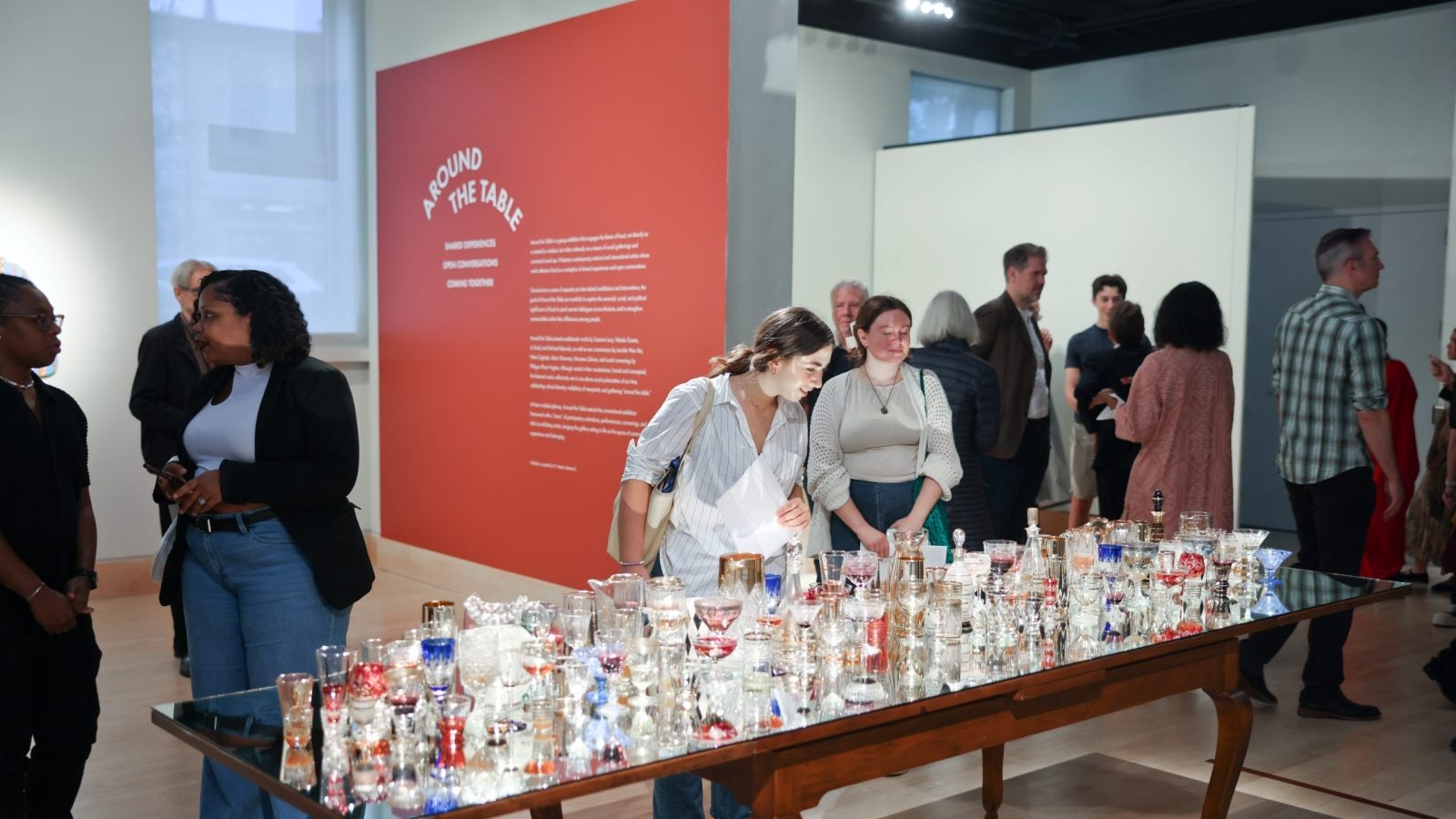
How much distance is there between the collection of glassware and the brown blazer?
8.61ft

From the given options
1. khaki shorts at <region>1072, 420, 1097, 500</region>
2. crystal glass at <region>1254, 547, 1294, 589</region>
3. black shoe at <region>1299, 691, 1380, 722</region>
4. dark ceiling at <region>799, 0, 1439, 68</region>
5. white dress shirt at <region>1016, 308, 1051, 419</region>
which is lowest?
black shoe at <region>1299, 691, 1380, 722</region>

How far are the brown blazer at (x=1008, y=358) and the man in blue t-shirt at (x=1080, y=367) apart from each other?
1841mm

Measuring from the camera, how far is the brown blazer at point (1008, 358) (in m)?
5.77

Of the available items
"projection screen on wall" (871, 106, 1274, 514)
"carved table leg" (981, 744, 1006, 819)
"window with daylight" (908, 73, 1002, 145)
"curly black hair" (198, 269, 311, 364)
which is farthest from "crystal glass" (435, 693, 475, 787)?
"window with daylight" (908, 73, 1002, 145)

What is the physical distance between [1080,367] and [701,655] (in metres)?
6.00

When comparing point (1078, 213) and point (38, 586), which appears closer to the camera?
point (38, 586)

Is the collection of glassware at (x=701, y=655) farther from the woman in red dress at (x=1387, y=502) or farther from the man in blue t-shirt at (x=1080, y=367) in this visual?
the man in blue t-shirt at (x=1080, y=367)

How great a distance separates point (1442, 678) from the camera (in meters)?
4.87

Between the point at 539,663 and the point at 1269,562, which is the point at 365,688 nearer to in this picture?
the point at 539,663

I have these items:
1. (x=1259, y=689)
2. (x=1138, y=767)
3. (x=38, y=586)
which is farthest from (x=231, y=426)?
(x=1259, y=689)

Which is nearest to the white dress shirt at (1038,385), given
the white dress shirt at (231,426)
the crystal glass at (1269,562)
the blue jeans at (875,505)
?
the blue jeans at (875,505)

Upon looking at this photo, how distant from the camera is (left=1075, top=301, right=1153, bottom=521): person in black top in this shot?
630 centimetres

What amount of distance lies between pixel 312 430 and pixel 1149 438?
330cm

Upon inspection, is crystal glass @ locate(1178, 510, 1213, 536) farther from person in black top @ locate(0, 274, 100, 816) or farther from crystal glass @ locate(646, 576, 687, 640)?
person in black top @ locate(0, 274, 100, 816)
